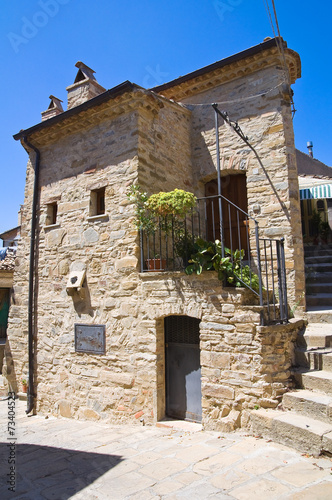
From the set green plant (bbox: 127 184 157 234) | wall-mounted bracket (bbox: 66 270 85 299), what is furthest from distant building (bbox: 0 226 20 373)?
green plant (bbox: 127 184 157 234)

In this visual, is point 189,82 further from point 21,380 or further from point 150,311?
point 21,380

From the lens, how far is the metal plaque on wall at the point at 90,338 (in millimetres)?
6285

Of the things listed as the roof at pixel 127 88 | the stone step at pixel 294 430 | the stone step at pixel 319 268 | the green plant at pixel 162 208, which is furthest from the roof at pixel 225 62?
the stone step at pixel 294 430

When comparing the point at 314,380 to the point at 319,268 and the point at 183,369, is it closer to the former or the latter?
the point at 183,369

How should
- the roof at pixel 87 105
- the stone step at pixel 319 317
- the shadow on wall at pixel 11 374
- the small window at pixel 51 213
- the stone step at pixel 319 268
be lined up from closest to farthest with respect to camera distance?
1. the stone step at pixel 319 317
2. the roof at pixel 87 105
3. the stone step at pixel 319 268
4. the small window at pixel 51 213
5. the shadow on wall at pixel 11 374

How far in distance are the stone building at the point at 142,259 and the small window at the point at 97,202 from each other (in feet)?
0.07

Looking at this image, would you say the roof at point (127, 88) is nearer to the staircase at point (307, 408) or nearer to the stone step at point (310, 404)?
the staircase at point (307, 408)

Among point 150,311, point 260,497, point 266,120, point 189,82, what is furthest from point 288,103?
point 260,497

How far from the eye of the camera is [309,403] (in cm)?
402

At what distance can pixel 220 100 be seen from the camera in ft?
25.1

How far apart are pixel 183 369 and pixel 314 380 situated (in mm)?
2012

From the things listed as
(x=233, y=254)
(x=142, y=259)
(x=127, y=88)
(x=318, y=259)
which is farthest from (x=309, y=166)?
(x=142, y=259)

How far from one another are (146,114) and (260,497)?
19.9 feet

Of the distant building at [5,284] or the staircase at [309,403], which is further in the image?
the distant building at [5,284]
